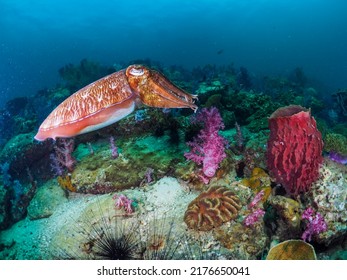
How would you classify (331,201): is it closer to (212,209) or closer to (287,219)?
(287,219)

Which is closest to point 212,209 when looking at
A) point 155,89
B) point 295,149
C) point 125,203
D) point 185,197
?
point 185,197

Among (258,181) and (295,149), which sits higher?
(295,149)

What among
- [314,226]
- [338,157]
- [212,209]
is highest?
[338,157]

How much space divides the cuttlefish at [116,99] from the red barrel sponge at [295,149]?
2173 mm

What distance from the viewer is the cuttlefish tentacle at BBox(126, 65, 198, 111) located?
2750 mm

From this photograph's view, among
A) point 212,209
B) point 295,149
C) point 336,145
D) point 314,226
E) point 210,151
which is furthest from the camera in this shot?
point 336,145

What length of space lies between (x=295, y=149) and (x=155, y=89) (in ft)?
8.61

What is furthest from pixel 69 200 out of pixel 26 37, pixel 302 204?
pixel 26 37

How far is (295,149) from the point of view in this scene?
4.31 metres

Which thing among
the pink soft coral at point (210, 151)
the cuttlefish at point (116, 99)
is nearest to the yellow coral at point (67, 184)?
the pink soft coral at point (210, 151)

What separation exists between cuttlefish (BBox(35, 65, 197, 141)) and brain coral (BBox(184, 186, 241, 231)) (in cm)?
175

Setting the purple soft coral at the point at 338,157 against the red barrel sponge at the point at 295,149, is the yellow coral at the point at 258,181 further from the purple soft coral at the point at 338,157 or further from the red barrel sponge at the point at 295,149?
the purple soft coral at the point at 338,157

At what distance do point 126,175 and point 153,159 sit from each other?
1.90 ft

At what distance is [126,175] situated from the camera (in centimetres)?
518
